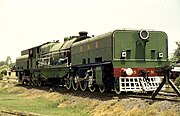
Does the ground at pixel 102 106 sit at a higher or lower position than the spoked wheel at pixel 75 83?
lower

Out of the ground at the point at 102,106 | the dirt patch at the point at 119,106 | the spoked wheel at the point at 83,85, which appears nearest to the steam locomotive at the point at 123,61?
the spoked wheel at the point at 83,85

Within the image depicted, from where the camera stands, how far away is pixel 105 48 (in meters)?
18.3

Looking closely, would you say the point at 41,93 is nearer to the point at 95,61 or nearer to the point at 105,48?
the point at 95,61

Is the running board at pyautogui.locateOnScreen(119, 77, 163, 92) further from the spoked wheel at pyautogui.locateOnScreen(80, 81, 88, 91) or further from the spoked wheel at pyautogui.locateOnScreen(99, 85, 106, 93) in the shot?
the spoked wheel at pyautogui.locateOnScreen(80, 81, 88, 91)

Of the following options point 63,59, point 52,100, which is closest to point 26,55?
point 63,59

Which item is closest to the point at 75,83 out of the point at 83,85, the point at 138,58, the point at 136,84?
the point at 83,85

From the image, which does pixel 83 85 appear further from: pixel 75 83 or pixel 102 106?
pixel 102 106

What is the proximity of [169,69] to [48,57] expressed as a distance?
54.6 feet

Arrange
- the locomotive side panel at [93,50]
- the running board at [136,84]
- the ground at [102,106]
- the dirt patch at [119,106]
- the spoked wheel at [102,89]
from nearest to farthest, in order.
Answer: the dirt patch at [119,106] < the ground at [102,106] < the running board at [136,84] < the locomotive side panel at [93,50] < the spoked wheel at [102,89]

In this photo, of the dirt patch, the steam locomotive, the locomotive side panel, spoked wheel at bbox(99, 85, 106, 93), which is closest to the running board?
the steam locomotive

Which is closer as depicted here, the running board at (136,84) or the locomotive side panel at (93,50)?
the running board at (136,84)

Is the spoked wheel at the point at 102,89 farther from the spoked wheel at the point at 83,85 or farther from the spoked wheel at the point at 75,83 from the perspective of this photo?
the spoked wheel at the point at 75,83

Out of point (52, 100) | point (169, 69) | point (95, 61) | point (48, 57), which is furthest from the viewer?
point (48, 57)

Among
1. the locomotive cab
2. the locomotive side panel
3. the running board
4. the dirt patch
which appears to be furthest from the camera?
the locomotive side panel
